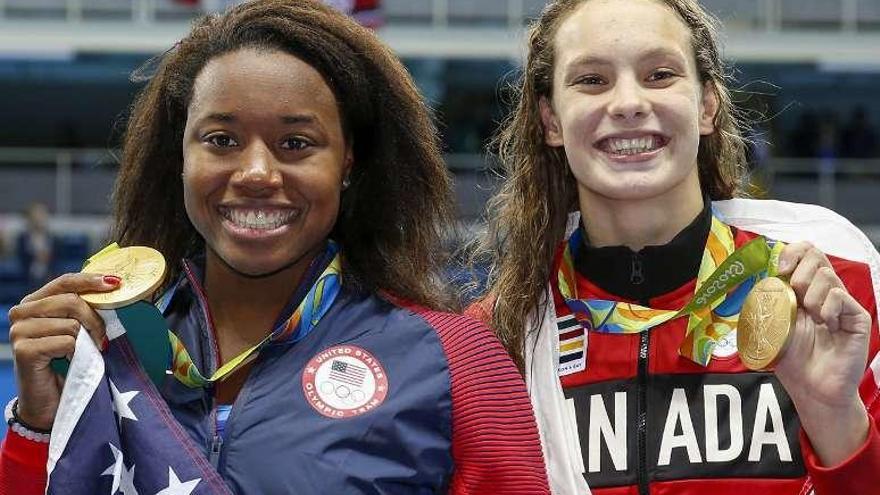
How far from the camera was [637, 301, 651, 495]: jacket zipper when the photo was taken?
234cm

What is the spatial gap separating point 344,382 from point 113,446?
1.13ft

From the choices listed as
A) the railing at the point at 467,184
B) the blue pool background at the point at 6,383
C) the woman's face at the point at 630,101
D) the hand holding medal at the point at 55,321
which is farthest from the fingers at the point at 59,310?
the railing at the point at 467,184

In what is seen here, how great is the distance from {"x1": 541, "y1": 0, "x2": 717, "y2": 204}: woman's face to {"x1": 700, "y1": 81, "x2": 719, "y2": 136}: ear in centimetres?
7

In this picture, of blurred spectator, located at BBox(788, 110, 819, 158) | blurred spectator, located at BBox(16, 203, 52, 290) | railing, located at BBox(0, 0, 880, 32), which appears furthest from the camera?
blurred spectator, located at BBox(788, 110, 819, 158)

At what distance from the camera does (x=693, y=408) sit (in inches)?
93.6

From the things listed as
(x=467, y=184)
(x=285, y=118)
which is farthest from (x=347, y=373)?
(x=467, y=184)

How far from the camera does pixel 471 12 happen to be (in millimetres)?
15477

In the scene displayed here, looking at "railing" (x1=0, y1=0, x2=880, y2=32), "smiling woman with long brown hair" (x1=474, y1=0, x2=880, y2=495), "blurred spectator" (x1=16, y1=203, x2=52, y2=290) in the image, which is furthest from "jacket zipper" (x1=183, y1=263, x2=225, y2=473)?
"railing" (x1=0, y1=0, x2=880, y2=32)

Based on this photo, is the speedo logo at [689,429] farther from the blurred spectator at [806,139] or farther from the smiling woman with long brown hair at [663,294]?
the blurred spectator at [806,139]

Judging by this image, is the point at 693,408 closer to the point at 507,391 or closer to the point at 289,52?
the point at 507,391

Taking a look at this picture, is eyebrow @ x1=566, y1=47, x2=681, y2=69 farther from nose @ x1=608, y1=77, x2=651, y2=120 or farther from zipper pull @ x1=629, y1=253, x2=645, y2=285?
zipper pull @ x1=629, y1=253, x2=645, y2=285

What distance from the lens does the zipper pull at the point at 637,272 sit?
251 cm

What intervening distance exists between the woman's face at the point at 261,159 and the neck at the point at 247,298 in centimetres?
6

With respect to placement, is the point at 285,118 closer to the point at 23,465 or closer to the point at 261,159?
the point at 261,159
